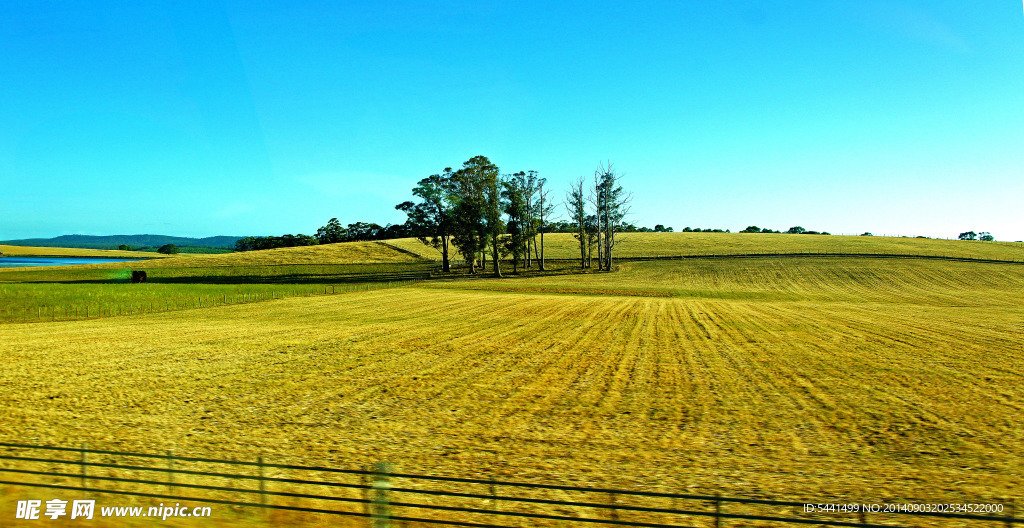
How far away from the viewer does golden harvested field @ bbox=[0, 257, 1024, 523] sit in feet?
29.2

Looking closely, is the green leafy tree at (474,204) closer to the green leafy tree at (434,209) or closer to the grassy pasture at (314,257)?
the green leafy tree at (434,209)

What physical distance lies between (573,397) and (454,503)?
239 inches

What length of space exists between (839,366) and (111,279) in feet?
250

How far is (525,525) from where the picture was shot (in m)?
6.85

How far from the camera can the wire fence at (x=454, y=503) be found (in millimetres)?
6469

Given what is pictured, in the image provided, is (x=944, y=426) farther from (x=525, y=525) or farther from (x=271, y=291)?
(x=271, y=291)

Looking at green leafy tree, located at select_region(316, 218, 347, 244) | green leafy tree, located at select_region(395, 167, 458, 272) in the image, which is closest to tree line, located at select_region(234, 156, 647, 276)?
green leafy tree, located at select_region(395, 167, 458, 272)

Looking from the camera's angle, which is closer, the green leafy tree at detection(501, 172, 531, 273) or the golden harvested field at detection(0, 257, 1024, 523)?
the golden harvested field at detection(0, 257, 1024, 523)

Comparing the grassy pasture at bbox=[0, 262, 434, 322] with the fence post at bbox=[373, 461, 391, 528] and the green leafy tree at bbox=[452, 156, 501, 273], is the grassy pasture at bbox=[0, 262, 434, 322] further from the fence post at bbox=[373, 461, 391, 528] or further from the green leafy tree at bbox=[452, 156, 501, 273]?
the fence post at bbox=[373, 461, 391, 528]

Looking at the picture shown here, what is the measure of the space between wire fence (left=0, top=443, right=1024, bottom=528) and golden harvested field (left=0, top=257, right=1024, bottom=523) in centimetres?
48

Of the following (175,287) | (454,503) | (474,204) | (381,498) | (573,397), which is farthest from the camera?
(474,204)

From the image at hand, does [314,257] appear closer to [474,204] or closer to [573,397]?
[474,204]

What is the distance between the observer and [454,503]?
7.64 metres

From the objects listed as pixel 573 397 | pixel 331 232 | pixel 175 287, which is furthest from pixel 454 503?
pixel 331 232
